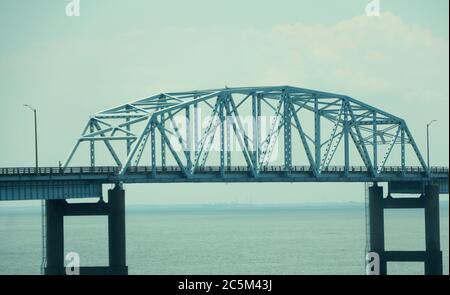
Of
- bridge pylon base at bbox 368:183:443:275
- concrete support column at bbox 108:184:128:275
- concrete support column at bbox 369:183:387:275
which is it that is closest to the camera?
concrete support column at bbox 108:184:128:275

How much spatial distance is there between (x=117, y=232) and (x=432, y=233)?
46.8m

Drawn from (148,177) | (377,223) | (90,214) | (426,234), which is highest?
(148,177)

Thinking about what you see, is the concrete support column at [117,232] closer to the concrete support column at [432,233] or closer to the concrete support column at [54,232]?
the concrete support column at [54,232]

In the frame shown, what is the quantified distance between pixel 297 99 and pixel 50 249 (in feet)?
127

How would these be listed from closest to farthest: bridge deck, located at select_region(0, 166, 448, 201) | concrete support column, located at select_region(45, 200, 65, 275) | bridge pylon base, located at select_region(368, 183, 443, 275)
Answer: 1. bridge deck, located at select_region(0, 166, 448, 201)
2. concrete support column, located at select_region(45, 200, 65, 275)
3. bridge pylon base, located at select_region(368, 183, 443, 275)

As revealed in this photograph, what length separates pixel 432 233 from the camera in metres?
134

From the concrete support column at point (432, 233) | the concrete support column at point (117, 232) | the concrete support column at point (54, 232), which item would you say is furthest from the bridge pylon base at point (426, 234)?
the concrete support column at point (54, 232)

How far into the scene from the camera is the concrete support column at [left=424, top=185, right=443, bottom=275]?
425ft

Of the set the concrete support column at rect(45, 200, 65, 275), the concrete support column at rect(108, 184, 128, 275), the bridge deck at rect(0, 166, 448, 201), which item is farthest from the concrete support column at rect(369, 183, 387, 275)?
the concrete support column at rect(45, 200, 65, 275)

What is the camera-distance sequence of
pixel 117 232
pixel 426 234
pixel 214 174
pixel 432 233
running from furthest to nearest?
pixel 426 234 < pixel 432 233 < pixel 214 174 < pixel 117 232

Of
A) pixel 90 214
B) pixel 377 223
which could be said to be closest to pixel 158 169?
pixel 90 214

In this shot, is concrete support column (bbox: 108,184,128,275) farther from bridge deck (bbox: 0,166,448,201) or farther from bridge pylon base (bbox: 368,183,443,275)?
bridge pylon base (bbox: 368,183,443,275)

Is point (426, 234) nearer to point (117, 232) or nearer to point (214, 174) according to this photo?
point (214, 174)
